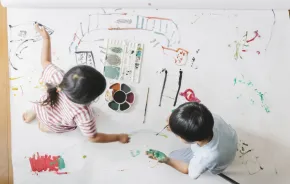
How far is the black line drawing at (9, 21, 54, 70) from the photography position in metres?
0.96

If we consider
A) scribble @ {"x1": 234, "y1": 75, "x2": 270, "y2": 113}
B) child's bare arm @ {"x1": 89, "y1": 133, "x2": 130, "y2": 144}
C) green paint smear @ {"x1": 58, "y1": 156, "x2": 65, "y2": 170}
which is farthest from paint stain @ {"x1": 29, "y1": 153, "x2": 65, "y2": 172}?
scribble @ {"x1": 234, "y1": 75, "x2": 270, "y2": 113}

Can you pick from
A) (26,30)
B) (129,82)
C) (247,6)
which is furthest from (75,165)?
(247,6)

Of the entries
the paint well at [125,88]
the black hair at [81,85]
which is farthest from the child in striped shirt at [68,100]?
the paint well at [125,88]

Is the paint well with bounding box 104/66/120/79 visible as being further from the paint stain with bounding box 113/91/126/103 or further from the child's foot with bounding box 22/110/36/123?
the child's foot with bounding box 22/110/36/123

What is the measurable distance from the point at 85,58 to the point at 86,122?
0.61 feet

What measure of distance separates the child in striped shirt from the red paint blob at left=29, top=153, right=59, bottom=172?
0.25ft

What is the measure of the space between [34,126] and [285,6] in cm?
72

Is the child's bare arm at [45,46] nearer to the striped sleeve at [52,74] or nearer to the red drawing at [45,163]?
the striped sleeve at [52,74]

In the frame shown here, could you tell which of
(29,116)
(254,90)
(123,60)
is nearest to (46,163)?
(29,116)

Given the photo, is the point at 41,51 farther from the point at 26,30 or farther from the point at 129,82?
the point at 129,82

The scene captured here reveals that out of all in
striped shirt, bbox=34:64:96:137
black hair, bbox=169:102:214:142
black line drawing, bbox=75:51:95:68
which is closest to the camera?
black hair, bbox=169:102:214:142

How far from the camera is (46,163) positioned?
37.6 inches

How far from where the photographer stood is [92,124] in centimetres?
88

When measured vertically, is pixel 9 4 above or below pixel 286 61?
above
